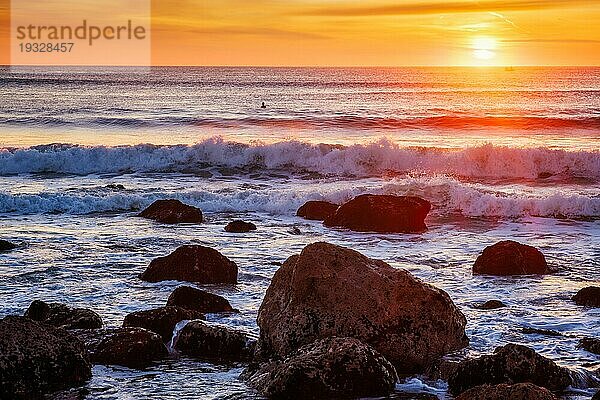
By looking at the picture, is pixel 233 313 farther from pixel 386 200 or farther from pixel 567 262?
pixel 386 200

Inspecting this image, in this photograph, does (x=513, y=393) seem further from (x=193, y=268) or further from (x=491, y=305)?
(x=193, y=268)

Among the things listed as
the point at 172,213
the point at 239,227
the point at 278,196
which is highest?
the point at 278,196

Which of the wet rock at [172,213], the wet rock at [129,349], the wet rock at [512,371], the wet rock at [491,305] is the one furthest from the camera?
the wet rock at [172,213]

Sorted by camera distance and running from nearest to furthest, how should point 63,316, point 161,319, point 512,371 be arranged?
point 512,371 < point 161,319 < point 63,316

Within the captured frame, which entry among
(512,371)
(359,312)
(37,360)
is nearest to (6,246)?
(37,360)

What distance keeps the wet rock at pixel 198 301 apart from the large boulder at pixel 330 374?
8.83 feet

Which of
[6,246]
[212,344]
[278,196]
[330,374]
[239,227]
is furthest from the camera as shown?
[278,196]

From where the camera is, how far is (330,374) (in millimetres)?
7688

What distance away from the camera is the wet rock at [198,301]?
1070cm

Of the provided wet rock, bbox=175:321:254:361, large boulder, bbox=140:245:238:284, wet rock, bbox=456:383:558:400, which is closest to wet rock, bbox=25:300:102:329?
wet rock, bbox=175:321:254:361

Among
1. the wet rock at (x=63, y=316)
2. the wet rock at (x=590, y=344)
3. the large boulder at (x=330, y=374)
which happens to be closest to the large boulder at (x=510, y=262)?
the wet rock at (x=590, y=344)

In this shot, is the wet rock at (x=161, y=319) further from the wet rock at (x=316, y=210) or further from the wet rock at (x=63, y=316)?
the wet rock at (x=316, y=210)

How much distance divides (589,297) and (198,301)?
17.0 ft

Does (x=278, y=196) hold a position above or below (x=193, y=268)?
above
